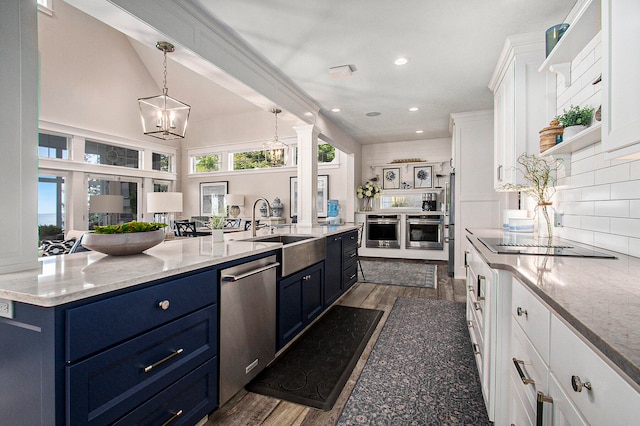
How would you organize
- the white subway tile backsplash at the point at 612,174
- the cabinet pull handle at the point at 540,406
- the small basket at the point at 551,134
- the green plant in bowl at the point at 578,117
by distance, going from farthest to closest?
the small basket at the point at 551,134
the green plant in bowl at the point at 578,117
the white subway tile backsplash at the point at 612,174
the cabinet pull handle at the point at 540,406

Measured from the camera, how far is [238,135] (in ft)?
26.3

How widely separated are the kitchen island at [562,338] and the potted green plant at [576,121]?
821 millimetres

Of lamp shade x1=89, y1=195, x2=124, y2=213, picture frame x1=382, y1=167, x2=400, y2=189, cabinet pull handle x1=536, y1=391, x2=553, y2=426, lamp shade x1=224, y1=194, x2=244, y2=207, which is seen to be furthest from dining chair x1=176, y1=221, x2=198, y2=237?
cabinet pull handle x1=536, y1=391, x2=553, y2=426

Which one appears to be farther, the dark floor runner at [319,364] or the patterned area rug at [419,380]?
the dark floor runner at [319,364]

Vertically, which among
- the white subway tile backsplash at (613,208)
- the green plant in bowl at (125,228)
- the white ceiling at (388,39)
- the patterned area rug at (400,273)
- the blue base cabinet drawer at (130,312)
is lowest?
the patterned area rug at (400,273)

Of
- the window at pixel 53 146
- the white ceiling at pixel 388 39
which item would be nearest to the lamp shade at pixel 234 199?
the window at pixel 53 146

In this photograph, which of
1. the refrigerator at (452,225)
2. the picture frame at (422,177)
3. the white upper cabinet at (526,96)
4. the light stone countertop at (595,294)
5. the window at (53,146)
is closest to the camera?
the light stone countertop at (595,294)

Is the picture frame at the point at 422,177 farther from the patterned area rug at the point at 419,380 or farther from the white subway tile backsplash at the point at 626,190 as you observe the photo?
the white subway tile backsplash at the point at 626,190

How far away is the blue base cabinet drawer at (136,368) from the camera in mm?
1048

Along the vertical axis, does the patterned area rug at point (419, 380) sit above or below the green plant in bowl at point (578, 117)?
below

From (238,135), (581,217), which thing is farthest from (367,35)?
(238,135)

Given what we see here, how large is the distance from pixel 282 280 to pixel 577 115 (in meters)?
2.19

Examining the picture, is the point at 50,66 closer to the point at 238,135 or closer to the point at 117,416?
the point at 238,135

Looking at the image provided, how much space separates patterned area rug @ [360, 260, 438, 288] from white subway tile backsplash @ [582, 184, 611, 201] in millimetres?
2730
